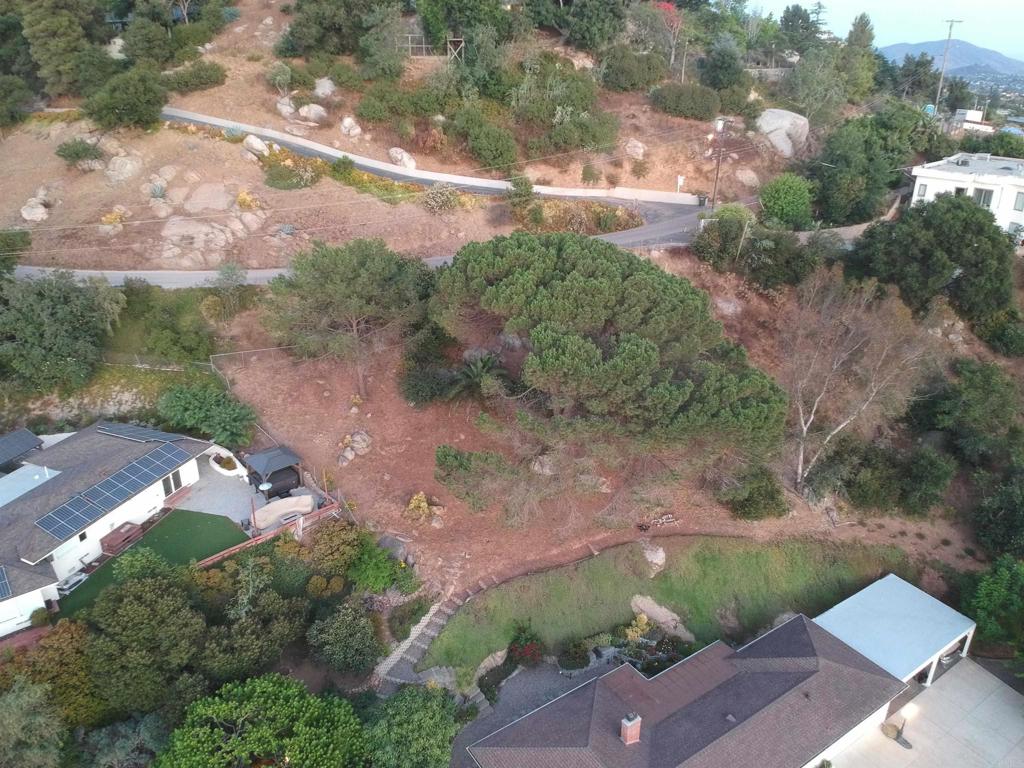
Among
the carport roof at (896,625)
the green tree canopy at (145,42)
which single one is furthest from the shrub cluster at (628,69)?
the carport roof at (896,625)

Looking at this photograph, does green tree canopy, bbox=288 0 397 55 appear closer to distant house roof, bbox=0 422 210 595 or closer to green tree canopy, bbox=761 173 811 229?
green tree canopy, bbox=761 173 811 229

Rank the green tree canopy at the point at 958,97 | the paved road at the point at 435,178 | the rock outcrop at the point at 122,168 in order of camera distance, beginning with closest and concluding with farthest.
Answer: the rock outcrop at the point at 122,168, the paved road at the point at 435,178, the green tree canopy at the point at 958,97

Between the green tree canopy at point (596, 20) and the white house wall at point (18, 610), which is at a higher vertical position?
the green tree canopy at point (596, 20)

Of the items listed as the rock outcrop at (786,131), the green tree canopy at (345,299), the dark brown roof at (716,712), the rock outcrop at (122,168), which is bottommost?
the dark brown roof at (716,712)

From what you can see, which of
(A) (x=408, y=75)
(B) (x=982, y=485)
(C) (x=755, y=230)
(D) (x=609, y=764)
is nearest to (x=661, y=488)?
(D) (x=609, y=764)

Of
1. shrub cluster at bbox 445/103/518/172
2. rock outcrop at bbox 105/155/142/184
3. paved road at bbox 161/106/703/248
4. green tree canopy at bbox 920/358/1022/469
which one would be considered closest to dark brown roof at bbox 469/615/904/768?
green tree canopy at bbox 920/358/1022/469

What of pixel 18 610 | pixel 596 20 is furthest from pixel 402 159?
pixel 18 610

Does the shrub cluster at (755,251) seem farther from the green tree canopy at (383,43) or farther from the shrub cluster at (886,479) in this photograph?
the green tree canopy at (383,43)

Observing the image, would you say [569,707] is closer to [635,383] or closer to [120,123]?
[635,383]
